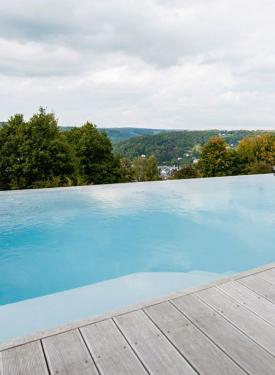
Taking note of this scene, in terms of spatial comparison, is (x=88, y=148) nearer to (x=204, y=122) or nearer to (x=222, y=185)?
(x=204, y=122)

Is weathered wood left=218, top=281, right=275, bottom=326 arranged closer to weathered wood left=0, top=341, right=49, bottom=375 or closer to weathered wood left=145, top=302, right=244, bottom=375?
weathered wood left=145, top=302, right=244, bottom=375

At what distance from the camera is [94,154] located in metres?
14.1

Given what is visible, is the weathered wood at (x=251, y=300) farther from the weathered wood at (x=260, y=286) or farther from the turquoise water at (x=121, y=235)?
the turquoise water at (x=121, y=235)

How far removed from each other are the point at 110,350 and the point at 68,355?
0.17 meters

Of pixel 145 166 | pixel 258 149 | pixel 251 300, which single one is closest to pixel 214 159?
pixel 258 149

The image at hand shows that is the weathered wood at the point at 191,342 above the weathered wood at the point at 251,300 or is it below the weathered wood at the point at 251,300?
below

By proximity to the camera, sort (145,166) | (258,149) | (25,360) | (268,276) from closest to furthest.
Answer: (25,360) → (268,276) → (258,149) → (145,166)

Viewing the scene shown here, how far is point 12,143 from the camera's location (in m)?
10.8

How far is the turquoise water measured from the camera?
3.44 m

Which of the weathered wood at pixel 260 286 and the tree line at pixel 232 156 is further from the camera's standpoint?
the tree line at pixel 232 156

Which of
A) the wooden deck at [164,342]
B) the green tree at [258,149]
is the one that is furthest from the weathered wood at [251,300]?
the green tree at [258,149]

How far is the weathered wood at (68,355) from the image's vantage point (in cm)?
118

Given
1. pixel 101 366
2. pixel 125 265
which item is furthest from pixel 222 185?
pixel 101 366

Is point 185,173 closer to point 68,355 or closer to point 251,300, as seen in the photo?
point 251,300
